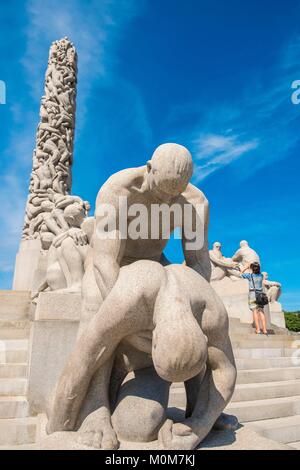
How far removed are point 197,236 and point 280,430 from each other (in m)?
2.33

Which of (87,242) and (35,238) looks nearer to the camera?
(87,242)

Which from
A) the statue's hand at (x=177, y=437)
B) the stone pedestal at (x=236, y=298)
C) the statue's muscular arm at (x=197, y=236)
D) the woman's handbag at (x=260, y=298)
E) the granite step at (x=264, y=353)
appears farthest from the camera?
the stone pedestal at (x=236, y=298)

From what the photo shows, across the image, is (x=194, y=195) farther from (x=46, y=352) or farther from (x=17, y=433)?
(x=17, y=433)

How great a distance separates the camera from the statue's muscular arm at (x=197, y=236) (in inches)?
101

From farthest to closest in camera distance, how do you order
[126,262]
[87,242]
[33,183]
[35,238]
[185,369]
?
[33,183]
[35,238]
[87,242]
[126,262]
[185,369]

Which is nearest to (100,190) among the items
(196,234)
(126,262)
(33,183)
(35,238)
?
(126,262)

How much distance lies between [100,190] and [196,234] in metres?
0.80

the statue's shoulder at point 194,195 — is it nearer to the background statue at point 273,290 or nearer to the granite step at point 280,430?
the granite step at point 280,430

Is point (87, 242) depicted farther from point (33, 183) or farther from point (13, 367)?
point (33, 183)

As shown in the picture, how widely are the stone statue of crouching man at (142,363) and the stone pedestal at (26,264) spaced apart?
9022mm

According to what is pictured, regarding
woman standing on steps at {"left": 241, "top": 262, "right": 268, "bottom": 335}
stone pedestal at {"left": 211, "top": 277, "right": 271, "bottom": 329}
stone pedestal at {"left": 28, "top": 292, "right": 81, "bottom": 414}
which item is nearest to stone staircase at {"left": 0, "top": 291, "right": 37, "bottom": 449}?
stone pedestal at {"left": 28, "top": 292, "right": 81, "bottom": 414}

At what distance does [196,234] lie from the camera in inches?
101

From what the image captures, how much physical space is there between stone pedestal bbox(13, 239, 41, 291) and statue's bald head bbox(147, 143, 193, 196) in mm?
9138

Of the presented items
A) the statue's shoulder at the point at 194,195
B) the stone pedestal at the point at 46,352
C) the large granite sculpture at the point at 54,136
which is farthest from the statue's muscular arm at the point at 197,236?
the large granite sculpture at the point at 54,136
